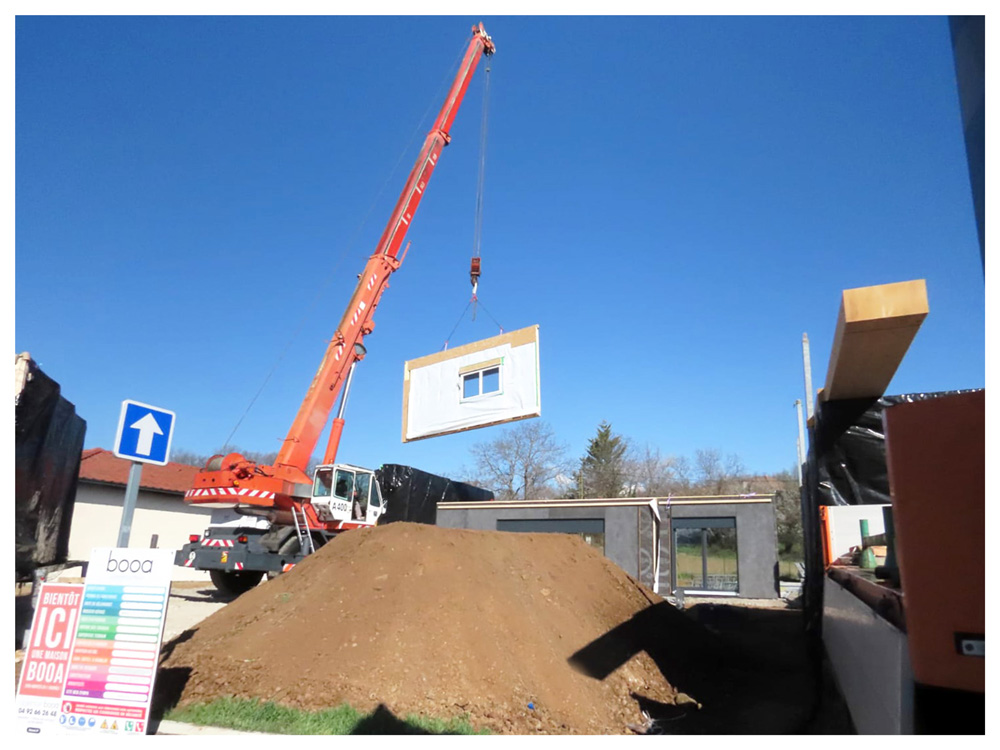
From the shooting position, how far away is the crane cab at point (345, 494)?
557 inches

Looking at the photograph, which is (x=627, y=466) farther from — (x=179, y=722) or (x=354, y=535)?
(x=179, y=722)

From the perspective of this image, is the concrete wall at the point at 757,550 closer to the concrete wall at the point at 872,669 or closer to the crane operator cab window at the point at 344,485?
the crane operator cab window at the point at 344,485

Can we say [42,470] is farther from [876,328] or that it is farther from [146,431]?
[876,328]

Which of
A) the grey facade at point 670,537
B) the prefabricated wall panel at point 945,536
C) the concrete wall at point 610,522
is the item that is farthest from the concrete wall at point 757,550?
the prefabricated wall panel at point 945,536

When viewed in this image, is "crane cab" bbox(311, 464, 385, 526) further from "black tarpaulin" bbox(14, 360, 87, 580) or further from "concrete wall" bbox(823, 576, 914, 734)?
"concrete wall" bbox(823, 576, 914, 734)

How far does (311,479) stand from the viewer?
46.3 ft

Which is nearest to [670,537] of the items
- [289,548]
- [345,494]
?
[345,494]

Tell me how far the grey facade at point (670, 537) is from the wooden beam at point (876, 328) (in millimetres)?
11978

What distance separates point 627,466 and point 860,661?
52438mm

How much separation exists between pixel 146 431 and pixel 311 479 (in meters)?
9.43

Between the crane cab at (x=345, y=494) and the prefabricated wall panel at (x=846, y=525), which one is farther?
the crane cab at (x=345, y=494)

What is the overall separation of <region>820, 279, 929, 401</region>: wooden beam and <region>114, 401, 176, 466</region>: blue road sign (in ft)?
19.6

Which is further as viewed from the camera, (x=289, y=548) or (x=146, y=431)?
(x=289, y=548)
